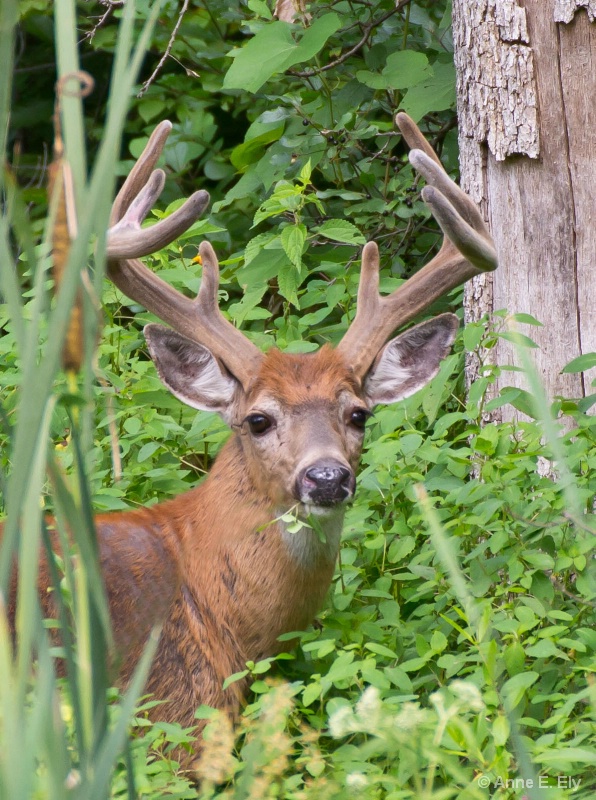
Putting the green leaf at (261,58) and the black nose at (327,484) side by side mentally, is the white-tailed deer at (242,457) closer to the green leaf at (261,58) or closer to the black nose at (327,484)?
the black nose at (327,484)

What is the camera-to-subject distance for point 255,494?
4.27m

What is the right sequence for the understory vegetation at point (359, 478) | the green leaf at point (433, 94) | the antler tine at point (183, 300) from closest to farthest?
the understory vegetation at point (359, 478) < the antler tine at point (183, 300) < the green leaf at point (433, 94)

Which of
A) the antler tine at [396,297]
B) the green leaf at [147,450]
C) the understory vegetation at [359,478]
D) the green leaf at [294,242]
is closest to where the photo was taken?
the understory vegetation at [359,478]

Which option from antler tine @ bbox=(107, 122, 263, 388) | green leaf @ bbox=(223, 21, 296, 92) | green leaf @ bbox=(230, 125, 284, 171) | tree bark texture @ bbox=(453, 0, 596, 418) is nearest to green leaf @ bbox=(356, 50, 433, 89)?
green leaf @ bbox=(223, 21, 296, 92)

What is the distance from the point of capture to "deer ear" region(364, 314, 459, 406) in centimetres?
469

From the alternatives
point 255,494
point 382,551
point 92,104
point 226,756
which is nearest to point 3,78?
point 226,756

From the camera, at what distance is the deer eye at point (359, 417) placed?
14.4 feet

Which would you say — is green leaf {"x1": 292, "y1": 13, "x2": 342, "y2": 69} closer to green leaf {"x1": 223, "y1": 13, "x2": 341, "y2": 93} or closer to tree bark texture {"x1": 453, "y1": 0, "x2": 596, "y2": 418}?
green leaf {"x1": 223, "y1": 13, "x2": 341, "y2": 93}

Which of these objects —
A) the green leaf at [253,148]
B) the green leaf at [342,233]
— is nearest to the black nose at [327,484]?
the green leaf at [342,233]

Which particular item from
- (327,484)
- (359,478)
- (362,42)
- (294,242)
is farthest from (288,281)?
(327,484)

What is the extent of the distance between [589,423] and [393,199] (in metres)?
2.84

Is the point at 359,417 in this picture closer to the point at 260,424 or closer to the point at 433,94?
the point at 260,424

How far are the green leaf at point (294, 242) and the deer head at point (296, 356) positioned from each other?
2.35 feet

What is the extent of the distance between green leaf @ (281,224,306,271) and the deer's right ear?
1.05m
